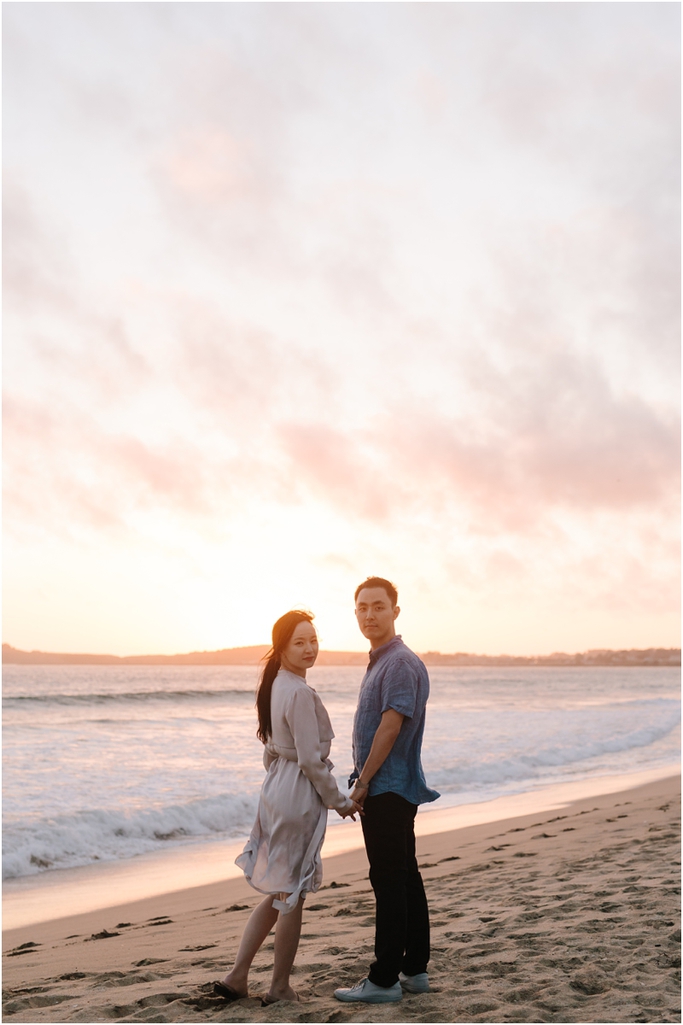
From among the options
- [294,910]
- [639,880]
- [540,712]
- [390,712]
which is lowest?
[540,712]

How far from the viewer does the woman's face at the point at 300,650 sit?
149 inches

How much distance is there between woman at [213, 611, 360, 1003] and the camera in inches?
142

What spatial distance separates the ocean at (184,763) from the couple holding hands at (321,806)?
602 cm

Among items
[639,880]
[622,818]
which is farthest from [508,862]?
[622,818]

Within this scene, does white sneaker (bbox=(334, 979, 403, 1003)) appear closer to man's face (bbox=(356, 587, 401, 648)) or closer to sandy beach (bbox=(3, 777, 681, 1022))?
sandy beach (bbox=(3, 777, 681, 1022))

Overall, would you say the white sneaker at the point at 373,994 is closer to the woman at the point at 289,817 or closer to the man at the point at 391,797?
the man at the point at 391,797

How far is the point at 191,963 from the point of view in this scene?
465 centimetres

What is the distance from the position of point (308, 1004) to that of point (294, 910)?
49 cm

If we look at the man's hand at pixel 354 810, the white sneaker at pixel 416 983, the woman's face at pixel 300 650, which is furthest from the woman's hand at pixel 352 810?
the white sneaker at pixel 416 983

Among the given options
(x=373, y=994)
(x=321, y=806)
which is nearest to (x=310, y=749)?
(x=321, y=806)

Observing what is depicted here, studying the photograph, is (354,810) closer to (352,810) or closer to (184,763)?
(352,810)

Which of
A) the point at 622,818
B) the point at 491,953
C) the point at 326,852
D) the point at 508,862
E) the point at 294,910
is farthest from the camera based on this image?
the point at 622,818

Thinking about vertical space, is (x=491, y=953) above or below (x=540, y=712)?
above

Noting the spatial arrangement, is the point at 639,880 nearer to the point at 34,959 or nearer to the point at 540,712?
the point at 34,959
